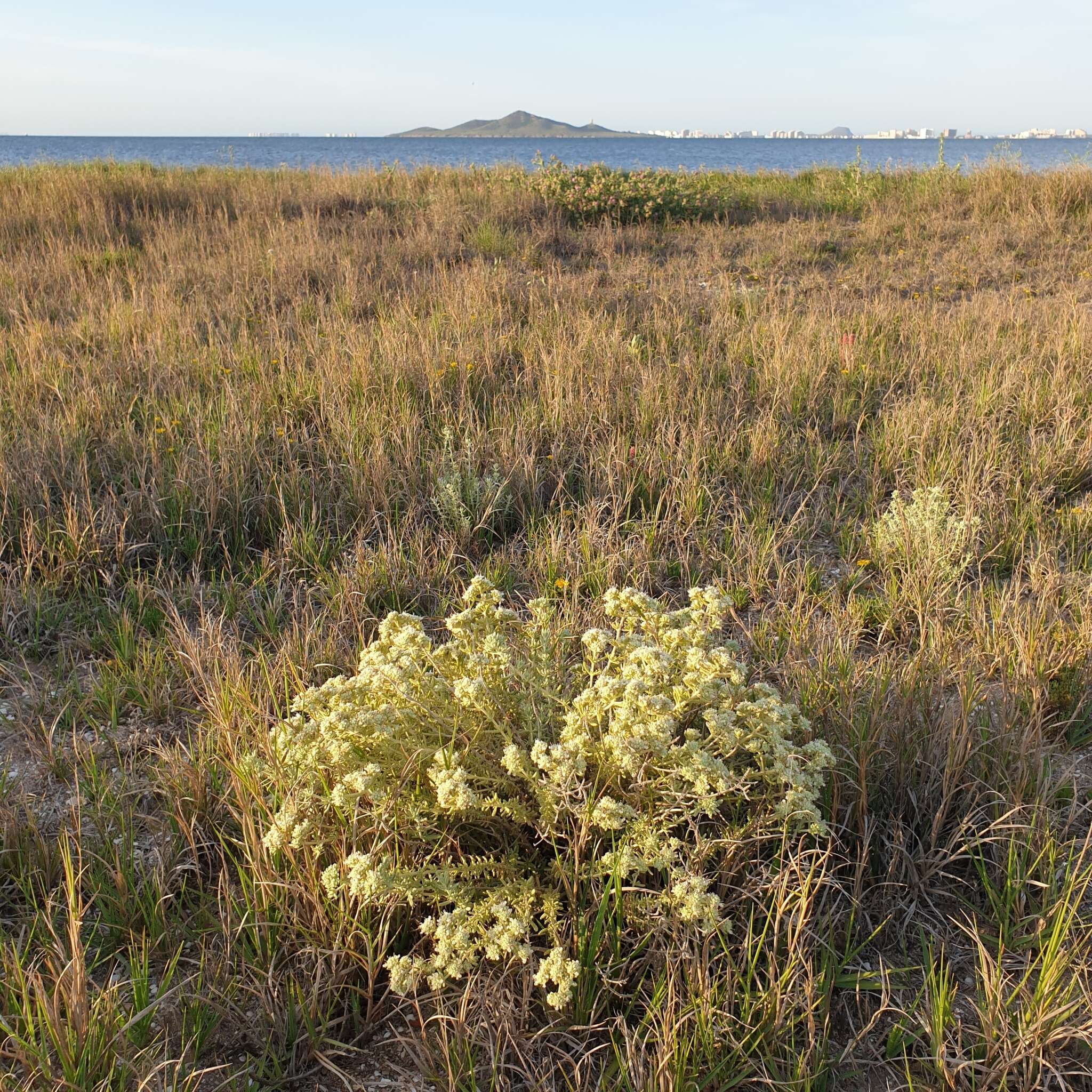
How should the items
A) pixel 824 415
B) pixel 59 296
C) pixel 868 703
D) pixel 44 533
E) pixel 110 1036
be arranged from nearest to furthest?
pixel 110 1036 < pixel 868 703 < pixel 44 533 < pixel 824 415 < pixel 59 296

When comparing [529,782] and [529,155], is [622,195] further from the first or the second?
[529,155]

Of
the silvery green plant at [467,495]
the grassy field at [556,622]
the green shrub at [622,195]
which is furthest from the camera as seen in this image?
the green shrub at [622,195]

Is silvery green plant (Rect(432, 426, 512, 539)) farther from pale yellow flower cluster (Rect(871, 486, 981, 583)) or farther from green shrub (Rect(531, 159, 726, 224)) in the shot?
green shrub (Rect(531, 159, 726, 224))

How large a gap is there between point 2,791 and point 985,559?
3258 mm

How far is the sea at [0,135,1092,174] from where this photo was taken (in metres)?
12.6

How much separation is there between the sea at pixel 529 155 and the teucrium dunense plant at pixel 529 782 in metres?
10.8

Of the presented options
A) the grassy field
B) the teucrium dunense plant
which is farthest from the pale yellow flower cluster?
the teucrium dunense plant

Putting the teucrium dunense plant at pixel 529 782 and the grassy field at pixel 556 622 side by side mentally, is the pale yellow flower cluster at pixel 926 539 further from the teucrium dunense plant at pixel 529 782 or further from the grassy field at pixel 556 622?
the teucrium dunense plant at pixel 529 782

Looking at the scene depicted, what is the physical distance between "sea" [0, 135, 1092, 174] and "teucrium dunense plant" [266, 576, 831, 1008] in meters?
10.8

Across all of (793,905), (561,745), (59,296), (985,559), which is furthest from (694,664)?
(59,296)

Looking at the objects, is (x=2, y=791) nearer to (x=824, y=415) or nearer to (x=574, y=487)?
(x=574, y=487)

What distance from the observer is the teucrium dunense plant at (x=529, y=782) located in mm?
1506

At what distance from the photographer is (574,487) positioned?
3.70m

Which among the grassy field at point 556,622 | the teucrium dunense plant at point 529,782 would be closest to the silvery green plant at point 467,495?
the grassy field at point 556,622
